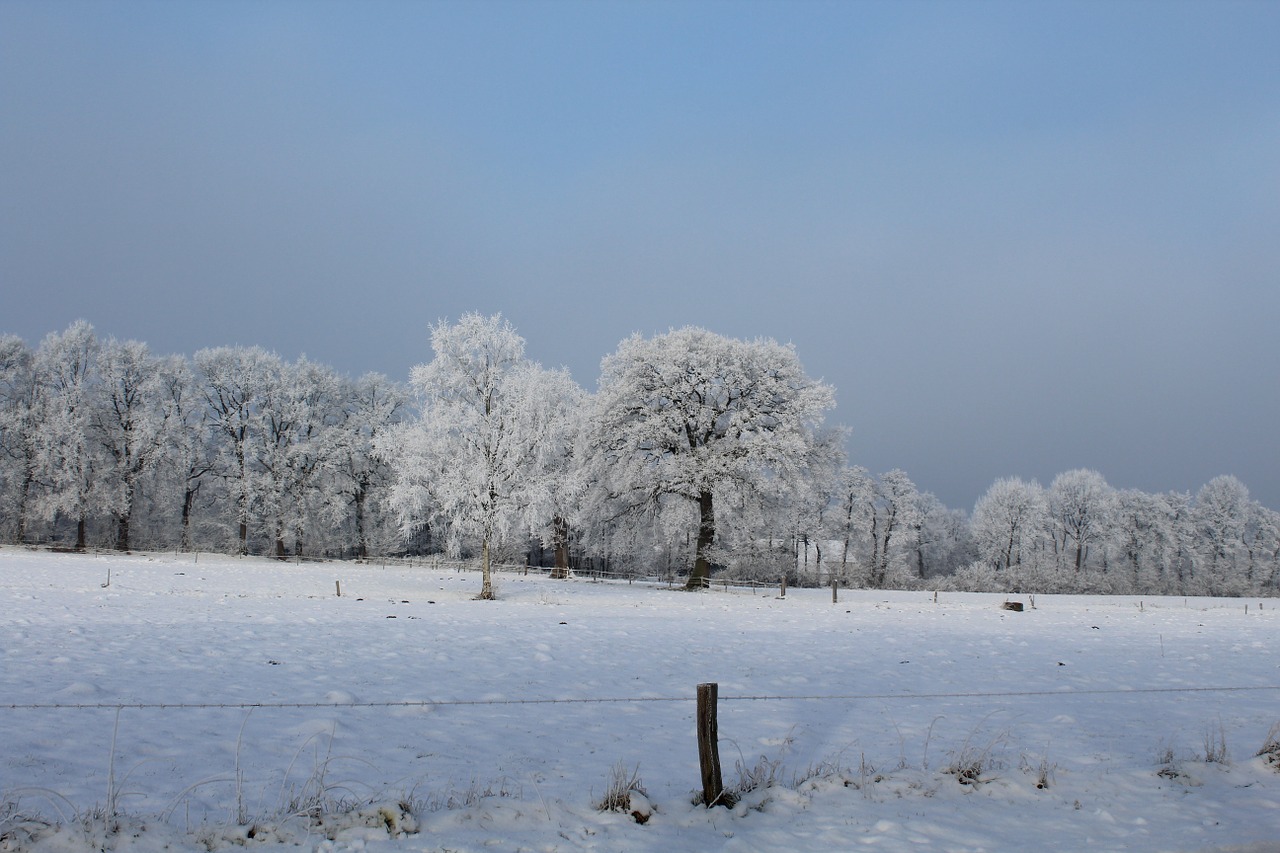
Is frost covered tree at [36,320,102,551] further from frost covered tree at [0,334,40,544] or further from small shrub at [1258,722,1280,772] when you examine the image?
small shrub at [1258,722,1280,772]

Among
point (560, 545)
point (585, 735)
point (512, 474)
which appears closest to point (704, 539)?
point (560, 545)

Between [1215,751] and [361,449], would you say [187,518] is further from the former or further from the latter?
[1215,751]

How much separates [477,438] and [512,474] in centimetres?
211

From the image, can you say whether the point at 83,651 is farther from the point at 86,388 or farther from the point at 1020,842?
the point at 86,388

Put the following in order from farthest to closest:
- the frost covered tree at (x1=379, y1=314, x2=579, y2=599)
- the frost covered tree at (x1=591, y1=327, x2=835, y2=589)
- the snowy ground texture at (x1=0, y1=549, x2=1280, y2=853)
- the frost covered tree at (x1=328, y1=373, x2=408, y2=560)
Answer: the frost covered tree at (x1=328, y1=373, x2=408, y2=560) < the frost covered tree at (x1=591, y1=327, x2=835, y2=589) < the frost covered tree at (x1=379, y1=314, x2=579, y2=599) < the snowy ground texture at (x1=0, y1=549, x2=1280, y2=853)

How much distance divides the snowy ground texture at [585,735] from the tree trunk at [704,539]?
16.4 m

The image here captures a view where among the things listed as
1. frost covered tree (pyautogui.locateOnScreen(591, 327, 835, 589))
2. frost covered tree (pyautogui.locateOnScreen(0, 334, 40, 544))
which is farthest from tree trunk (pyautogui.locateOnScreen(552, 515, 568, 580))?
frost covered tree (pyautogui.locateOnScreen(0, 334, 40, 544))

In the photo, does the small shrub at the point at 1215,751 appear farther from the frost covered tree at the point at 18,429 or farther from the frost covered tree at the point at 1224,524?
the frost covered tree at the point at 1224,524

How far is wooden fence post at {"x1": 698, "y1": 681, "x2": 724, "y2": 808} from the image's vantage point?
6.95 metres

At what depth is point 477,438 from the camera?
29.3 metres

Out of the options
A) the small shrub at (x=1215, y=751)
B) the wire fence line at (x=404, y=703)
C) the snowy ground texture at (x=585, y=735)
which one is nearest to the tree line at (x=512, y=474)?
the snowy ground texture at (x=585, y=735)

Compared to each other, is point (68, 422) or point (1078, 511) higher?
point (68, 422)

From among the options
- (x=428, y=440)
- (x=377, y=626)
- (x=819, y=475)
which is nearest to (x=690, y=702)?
(x=377, y=626)

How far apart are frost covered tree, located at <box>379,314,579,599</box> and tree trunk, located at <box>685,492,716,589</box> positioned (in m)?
9.80
